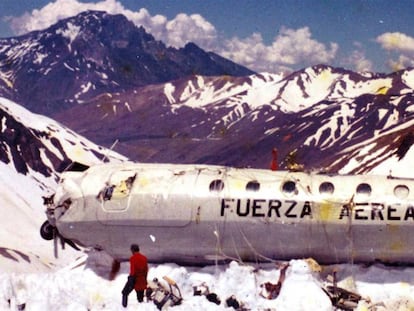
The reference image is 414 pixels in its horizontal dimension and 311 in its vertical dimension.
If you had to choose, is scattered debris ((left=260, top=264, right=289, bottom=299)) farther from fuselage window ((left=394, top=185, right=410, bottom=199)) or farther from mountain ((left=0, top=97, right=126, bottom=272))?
mountain ((left=0, top=97, right=126, bottom=272))

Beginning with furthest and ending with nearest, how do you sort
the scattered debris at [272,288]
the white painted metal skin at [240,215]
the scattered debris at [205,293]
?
the white painted metal skin at [240,215], the scattered debris at [272,288], the scattered debris at [205,293]

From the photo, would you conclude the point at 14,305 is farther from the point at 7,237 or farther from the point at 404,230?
the point at 7,237

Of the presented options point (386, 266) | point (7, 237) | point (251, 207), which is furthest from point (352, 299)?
point (7, 237)

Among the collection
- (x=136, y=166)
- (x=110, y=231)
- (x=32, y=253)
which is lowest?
(x=32, y=253)

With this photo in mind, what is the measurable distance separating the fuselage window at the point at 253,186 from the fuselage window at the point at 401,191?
18.6 feet

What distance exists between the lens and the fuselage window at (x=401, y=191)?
2453 centimetres

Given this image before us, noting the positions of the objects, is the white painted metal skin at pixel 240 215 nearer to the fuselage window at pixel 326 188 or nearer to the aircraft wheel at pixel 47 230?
the fuselage window at pixel 326 188

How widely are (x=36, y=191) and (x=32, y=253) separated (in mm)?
36436

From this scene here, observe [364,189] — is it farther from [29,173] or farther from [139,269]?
[29,173]

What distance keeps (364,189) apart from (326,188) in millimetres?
1543

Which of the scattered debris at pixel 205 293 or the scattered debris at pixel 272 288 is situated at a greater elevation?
the scattered debris at pixel 272 288

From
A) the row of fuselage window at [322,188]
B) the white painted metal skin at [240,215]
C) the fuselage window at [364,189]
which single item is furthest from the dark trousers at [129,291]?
the fuselage window at [364,189]

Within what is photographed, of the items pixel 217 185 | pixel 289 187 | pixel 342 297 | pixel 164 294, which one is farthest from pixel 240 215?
pixel 342 297

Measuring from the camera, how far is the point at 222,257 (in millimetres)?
26016
